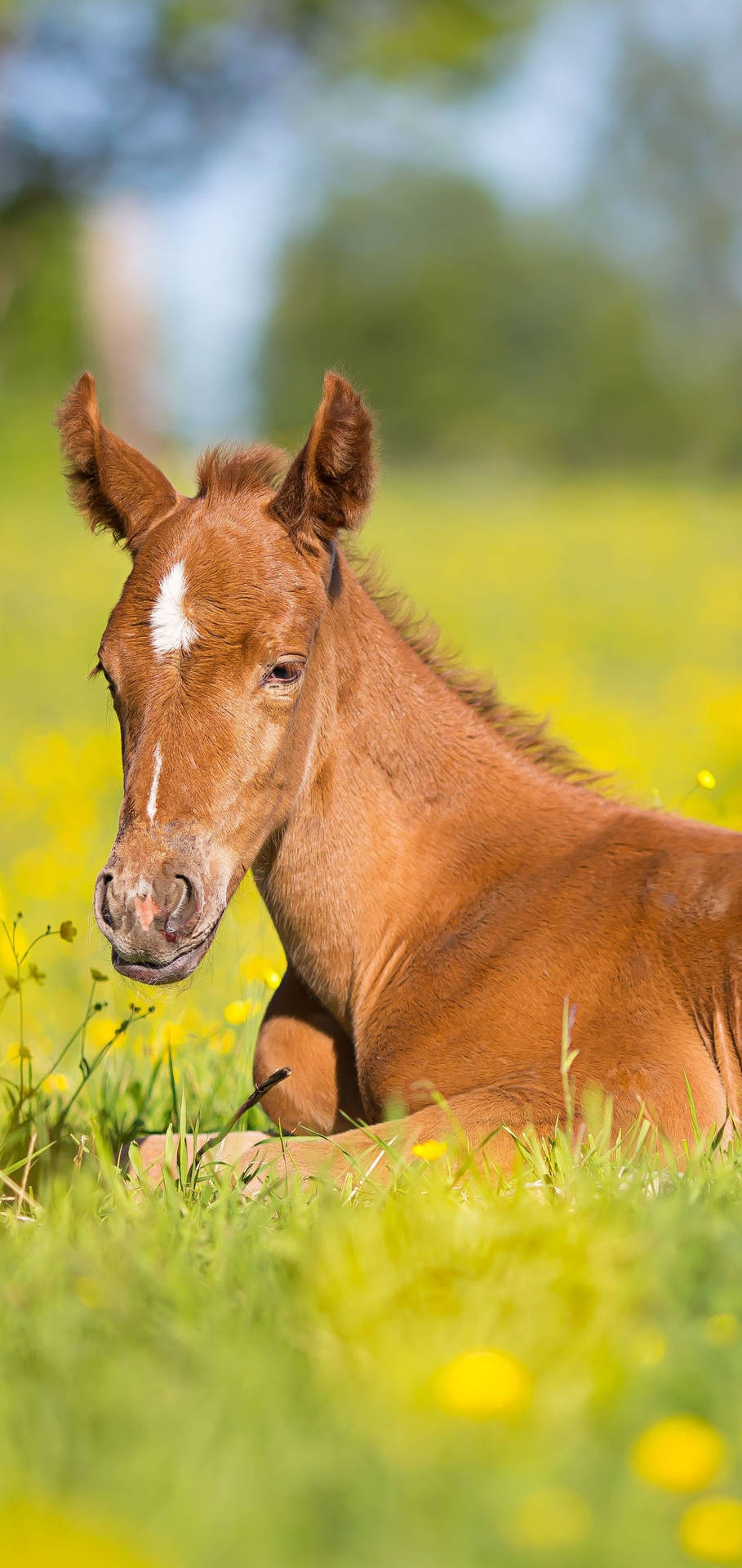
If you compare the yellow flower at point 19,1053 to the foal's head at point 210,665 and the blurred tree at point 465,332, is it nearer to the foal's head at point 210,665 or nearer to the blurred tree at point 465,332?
the foal's head at point 210,665

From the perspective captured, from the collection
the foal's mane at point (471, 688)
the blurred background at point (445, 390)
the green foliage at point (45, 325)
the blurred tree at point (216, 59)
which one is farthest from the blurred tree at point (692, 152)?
the foal's mane at point (471, 688)

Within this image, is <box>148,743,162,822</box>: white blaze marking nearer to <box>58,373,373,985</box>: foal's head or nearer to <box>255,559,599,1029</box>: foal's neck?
<box>58,373,373,985</box>: foal's head

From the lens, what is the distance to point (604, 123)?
58094 millimetres

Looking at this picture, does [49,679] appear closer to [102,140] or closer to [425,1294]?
[102,140]

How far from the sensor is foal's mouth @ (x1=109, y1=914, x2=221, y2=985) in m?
2.85

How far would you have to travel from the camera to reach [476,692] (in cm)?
385

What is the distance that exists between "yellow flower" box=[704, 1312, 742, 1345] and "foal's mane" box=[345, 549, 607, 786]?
198cm

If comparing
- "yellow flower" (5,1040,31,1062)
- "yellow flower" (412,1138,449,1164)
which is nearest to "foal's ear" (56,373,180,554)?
"yellow flower" (5,1040,31,1062)

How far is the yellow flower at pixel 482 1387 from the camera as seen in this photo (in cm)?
157

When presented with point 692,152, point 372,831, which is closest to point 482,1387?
point 372,831

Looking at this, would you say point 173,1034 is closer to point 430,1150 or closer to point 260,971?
point 260,971

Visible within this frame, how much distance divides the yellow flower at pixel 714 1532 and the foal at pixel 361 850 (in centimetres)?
149

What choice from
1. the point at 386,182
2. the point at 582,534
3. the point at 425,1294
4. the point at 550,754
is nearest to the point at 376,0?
the point at 582,534

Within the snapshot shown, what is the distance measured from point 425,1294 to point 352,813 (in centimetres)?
169
